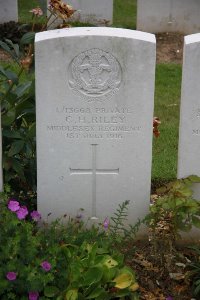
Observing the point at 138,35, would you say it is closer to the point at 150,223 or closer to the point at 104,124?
the point at 104,124

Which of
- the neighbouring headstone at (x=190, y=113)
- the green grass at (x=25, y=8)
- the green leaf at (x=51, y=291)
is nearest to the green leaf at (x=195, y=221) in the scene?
the neighbouring headstone at (x=190, y=113)

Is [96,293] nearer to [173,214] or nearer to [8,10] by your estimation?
[173,214]

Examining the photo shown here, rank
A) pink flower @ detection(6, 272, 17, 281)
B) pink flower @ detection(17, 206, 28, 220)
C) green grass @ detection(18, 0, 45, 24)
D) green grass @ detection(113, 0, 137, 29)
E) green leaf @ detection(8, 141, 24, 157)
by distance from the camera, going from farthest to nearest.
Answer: green grass @ detection(18, 0, 45, 24)
green grass @ detection(113, 0, 137, 29)
green leaf @ detection(8, 141, 24, 157)
pink flower @ detection(17, 206, 28, 220)
pink flower @ detection(6, 272, 17, 281)

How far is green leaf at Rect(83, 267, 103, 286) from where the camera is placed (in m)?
3.76

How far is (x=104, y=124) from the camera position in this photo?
14.4 feet

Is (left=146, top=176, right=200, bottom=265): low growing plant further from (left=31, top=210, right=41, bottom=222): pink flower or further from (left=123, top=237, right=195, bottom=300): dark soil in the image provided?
(left=31, top=210, right=41, bottom=222): pink flower

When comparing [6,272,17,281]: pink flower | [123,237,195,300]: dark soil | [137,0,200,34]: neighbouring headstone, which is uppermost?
[137,0,200,34]: neighbouring headstone

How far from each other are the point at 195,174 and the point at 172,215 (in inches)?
16.9

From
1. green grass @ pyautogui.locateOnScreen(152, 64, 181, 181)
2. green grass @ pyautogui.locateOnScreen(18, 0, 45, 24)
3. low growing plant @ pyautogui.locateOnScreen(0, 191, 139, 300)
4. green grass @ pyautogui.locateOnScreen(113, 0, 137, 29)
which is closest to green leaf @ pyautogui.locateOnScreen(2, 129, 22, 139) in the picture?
low growing plant @ pyautogui.locateOnScreen(0, 191, 139, 300)

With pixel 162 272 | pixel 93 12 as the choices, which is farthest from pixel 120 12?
pixel 162 272

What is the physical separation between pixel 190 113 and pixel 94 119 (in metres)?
0.64

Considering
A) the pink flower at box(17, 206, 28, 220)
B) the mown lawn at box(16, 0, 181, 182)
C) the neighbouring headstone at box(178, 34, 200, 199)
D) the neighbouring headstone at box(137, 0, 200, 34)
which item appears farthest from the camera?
the neighbouring headstone at box(137, 0, 200, 34)

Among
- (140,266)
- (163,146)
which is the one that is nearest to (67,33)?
(140,266)

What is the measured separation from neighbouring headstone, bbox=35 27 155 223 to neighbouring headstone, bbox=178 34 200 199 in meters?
0.23
